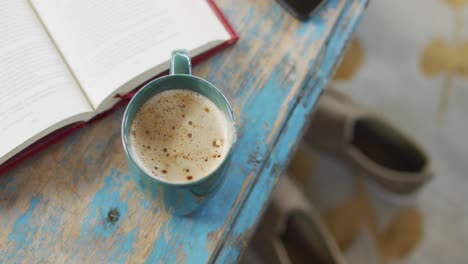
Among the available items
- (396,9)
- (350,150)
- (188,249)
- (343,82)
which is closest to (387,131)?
(350,150)

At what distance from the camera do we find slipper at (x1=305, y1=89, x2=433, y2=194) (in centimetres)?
113

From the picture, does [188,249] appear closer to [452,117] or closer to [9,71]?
[9,71]

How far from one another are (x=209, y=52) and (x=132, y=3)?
0.46 feet

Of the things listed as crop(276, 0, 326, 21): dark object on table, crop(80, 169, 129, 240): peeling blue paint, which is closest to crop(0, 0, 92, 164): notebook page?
crop(80, 169, 129, 240): peeling blue paint

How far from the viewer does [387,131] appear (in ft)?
3.69

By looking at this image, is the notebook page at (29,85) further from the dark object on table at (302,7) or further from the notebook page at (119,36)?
the dark object on table at (302,7)

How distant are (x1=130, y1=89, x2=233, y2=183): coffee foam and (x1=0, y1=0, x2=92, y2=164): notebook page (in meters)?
0.12

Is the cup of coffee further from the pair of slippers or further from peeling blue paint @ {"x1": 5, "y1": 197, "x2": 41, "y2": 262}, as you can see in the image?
the pair of slippers

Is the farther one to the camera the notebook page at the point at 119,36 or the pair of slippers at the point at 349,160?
the pair of slippers at the point at 349,160

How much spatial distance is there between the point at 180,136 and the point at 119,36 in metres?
0.20

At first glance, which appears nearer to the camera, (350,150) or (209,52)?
(209,52)

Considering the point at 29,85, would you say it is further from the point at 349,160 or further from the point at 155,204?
the point at 349,160

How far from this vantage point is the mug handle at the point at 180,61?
1.81ft

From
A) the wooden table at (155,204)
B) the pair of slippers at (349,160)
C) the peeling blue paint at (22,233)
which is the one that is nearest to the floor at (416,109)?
the pair of slippers at (349,160)
